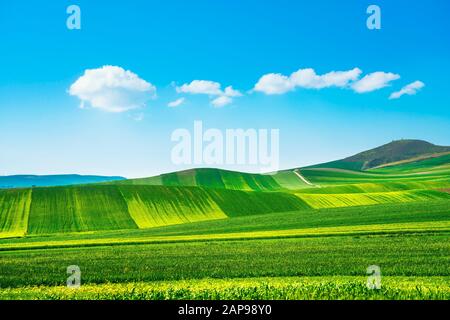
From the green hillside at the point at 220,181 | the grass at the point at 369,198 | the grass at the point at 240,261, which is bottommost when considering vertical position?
the grass at the point at 240,261

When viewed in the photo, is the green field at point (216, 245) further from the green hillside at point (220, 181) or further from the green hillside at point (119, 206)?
the green hillside at point (220, 181)

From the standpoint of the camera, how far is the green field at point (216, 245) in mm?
16698

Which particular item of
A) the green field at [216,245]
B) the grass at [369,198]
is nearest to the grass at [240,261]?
the green field at [216,245]

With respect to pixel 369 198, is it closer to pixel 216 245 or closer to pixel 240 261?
pixel 216 245

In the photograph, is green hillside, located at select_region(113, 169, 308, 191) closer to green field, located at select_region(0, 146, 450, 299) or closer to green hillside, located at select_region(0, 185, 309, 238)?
green hillside, located at select_region(0, 185, 309, 238)

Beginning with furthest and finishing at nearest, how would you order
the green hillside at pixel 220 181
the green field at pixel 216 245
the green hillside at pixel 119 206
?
the green hillside at pixel 220 181 → the green hillside at pixel 119 206 → the green field at pixel 216 245

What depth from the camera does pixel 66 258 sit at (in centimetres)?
2914

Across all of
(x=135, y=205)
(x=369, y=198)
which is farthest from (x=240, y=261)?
(x=369, y=198)

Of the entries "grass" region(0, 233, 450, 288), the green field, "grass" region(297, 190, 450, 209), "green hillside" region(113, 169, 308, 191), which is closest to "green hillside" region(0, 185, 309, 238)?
the green field

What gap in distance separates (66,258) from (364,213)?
40.5 m

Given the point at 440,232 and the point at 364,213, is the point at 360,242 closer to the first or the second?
the point at 440,232

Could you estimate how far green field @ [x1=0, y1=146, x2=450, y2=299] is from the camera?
1670 centimetres
